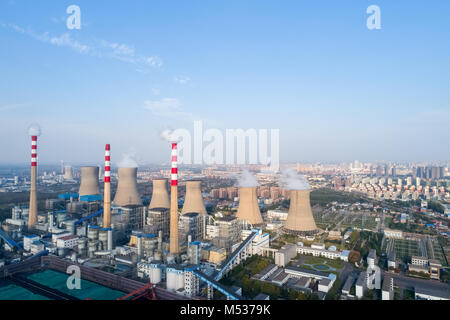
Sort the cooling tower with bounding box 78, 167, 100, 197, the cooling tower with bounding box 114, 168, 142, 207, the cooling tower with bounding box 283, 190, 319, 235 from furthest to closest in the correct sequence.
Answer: the cooling tower with bounding box 78, 167, 100, 197, the cooling tower with bounding box 114, 168, 142, 207, the cooling tower with bounding box 283, 190, 319, 235

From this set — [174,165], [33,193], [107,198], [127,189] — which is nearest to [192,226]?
[174,165]

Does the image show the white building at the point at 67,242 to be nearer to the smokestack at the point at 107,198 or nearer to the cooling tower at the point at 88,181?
the smokestack at the point at 107,198

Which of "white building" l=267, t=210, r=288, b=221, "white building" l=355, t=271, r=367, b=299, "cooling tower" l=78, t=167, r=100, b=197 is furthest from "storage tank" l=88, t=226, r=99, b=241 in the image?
"white building" l=267, t=210, r=288, b=221

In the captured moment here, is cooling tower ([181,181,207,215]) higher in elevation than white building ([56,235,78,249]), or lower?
higher

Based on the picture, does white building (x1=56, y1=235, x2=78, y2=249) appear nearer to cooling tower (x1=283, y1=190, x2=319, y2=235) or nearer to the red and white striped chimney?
the red and white striped chimney

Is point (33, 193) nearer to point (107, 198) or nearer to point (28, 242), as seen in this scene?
point (28, 242)

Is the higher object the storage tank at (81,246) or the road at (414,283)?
the storage tank at (81,246)

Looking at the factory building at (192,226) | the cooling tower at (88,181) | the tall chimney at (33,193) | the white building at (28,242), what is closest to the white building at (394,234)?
the factory building at (192,226)

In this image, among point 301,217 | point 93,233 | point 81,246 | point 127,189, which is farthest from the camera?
point 127,189

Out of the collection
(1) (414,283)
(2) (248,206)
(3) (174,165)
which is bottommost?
(1) (414,283)

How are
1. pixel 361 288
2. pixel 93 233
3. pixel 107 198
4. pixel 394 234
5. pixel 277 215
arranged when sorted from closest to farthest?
1. pixel 361 288
2. pixel 93 233
3. pixel 107 198
4. pixel 394 234
5. pixel 277 215

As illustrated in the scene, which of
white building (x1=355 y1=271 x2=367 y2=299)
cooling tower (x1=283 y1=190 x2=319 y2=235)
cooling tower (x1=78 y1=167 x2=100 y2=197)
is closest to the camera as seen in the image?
white building (x1=355 y1=271 x2=367 y2=299)
